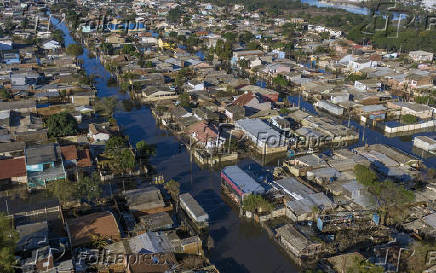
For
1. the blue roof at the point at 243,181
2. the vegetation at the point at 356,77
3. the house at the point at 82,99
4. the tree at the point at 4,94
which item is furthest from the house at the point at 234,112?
the tree at the point at 4,94

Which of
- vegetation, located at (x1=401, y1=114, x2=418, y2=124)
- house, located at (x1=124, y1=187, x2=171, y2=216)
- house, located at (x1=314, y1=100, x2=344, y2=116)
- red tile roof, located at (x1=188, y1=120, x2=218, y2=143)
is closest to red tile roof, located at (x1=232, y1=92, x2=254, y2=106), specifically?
red tile roof, located at (x1=188, y1=120, x2=218, y2=143)

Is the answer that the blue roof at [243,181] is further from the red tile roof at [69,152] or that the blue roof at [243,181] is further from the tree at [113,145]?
the red tile roof at [69,152]

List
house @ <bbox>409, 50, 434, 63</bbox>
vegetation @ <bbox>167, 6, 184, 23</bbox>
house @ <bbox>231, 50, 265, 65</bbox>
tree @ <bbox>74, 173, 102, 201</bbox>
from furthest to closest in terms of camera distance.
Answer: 1. vegetation @ <bbox>167, 6, 184, 23</bbox>
2. house @ <bbox>409, 50, 434, 63</bbox>
3. house @ <bbox>231, 50, 265, 65</bbox>
4. tree @ <bbox>74, 173, 102, 201</bbox>

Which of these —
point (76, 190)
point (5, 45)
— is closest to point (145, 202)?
point (76, 190)

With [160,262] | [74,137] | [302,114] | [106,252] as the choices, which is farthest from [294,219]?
[74,137]

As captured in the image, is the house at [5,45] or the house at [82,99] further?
the house at [5,45]

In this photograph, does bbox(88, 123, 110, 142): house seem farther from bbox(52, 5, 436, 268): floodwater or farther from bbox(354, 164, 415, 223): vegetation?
bbox(354, 164, 415, 223): vegetation
